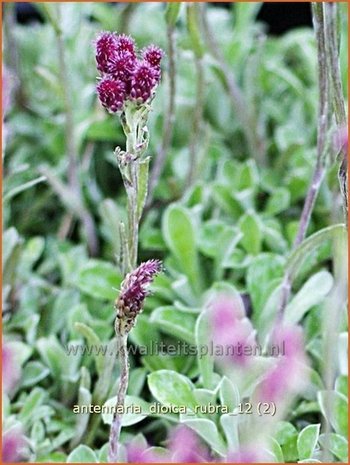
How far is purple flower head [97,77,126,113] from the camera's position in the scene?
1.56ft

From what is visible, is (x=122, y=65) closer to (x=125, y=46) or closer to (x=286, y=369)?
(x=125, y=46)

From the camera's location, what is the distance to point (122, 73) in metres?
0.48

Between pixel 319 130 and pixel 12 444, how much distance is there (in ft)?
1.12

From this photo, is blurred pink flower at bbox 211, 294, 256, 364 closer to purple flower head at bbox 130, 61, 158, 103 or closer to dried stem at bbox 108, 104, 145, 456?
dried stem at bbox 108, 104, 145, 456

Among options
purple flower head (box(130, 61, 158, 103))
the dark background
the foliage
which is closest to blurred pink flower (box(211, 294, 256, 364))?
the foliage

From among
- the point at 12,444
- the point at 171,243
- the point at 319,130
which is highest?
the point at 319,130

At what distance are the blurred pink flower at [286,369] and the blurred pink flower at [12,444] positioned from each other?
19 centimetres

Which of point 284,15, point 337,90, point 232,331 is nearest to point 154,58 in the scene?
point 337,90

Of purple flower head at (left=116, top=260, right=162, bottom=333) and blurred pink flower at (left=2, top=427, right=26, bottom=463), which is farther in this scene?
blurred pink flower at (left=2, top=427, right=26, bottom=463)

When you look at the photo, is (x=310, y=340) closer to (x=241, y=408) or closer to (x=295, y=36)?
(x=241, y=408)

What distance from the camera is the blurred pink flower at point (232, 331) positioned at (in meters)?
0.68

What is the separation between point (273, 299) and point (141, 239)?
201 mm

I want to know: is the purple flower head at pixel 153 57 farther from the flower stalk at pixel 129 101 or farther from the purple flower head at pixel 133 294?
the purple flower head at pixel 133 294

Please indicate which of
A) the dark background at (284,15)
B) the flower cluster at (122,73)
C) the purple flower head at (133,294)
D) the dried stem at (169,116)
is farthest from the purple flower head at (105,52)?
the dark background at (284,15)
